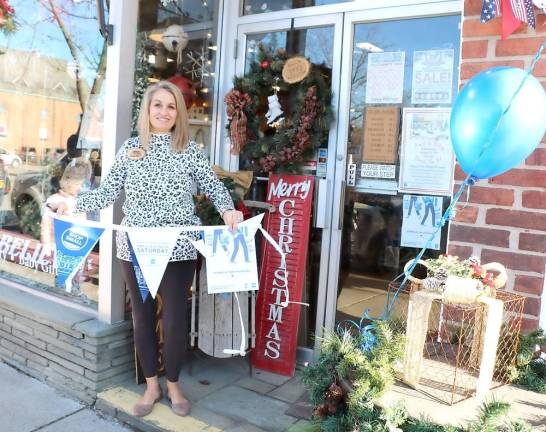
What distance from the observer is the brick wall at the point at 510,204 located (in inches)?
95.1

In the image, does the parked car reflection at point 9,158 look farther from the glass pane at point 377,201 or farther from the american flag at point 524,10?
the american flag at point 524,10

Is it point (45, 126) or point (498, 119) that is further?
point (45, 126)

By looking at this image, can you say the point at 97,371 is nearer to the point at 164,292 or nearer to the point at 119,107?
the point at 164,292

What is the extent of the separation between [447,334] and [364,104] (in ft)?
5.66

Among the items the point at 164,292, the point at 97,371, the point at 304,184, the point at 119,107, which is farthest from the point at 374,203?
the point at 97,371

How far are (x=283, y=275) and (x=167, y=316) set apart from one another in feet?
2.97

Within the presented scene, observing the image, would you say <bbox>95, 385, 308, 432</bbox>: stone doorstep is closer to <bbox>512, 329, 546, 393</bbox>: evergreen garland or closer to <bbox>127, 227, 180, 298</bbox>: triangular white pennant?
<bbox>127, 227, 180, 298</bbox>: triangular white pennant

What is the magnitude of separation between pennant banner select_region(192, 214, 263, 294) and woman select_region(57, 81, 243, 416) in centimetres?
7

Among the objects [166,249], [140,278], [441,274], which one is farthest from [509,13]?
[140,278]

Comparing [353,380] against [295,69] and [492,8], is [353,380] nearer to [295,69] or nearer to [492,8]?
[492,8]

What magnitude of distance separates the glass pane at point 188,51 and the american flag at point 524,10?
227 centimetres

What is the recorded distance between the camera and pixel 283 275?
3.55 meters

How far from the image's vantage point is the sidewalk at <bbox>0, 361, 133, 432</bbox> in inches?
117

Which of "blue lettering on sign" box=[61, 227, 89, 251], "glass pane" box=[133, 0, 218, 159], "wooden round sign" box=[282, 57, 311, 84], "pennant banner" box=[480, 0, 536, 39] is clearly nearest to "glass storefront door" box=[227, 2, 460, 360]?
"wooden round sign" box=[282, 57, 311, 84]
